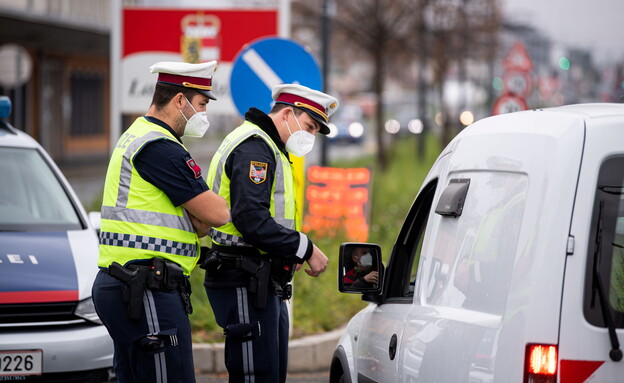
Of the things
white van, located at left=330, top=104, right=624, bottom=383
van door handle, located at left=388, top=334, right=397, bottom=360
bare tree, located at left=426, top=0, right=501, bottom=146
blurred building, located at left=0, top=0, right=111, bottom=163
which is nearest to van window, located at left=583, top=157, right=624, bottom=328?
white van, located at left=330, top=104, right=624, bottom=383

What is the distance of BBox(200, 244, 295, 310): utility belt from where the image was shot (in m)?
4.61

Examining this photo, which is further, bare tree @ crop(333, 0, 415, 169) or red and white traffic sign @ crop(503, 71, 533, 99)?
bare tree @ crop(333, 0, 415, 169)

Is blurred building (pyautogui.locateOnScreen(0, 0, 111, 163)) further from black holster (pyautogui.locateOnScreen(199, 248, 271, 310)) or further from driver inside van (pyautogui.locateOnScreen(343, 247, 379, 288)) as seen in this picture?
driver inside van (pyautogui.locateOnScreen(343, 247, 379, 288))

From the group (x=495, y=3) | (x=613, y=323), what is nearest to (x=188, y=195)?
(x=613, y=323)

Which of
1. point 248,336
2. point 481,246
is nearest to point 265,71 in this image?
point 248,336

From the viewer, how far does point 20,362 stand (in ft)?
18.2

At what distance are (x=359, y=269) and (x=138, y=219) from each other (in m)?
0.94

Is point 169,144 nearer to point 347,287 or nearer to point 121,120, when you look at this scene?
point 347,287

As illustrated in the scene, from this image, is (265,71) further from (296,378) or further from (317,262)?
(317,262)

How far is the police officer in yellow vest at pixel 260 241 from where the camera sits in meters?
4.54

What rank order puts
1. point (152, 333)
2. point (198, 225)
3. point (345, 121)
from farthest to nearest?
point (345, 121)
point (198, 225)
point (152, 333)

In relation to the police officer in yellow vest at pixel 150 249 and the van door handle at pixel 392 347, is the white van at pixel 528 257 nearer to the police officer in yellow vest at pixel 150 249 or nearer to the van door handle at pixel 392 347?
the van door handle at pixel 392 347

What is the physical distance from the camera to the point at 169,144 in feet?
13.8

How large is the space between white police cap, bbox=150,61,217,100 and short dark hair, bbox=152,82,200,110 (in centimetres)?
2
